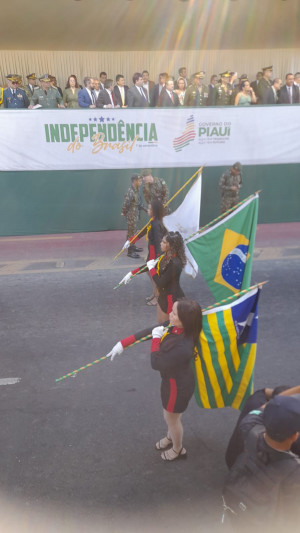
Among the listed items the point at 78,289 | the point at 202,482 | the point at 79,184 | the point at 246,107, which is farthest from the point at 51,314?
the point at 246,107

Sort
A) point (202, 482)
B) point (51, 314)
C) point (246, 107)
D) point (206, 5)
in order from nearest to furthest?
1. point (202, 482)
2. point (51, 314)
3. point (246, 107)
4. point (206, 5)

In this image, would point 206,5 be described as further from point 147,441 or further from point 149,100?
point 147,441

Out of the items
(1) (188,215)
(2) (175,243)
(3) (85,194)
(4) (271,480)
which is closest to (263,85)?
(3) (85,194)

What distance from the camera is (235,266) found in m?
5.29

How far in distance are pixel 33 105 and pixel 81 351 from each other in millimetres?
8161

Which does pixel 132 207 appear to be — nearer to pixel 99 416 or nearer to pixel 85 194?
pixel 85 194

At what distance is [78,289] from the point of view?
27.5 ft

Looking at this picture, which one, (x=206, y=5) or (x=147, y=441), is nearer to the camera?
(x=147, y=441)

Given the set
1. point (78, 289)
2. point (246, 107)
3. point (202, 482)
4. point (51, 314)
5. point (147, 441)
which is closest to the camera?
point (202, 482)

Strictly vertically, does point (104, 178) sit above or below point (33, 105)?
below

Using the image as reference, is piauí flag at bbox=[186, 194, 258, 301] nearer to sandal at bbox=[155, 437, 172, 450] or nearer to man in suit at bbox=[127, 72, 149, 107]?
sandal at bbox=[155, 437, 172, 450]

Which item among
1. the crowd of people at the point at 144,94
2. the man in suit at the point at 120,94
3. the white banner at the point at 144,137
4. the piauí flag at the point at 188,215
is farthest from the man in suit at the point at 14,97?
the piauí flag at the point at 188,215

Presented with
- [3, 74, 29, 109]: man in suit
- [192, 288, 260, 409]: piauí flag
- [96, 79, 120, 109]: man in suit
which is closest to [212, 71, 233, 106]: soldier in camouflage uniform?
[96, 79, 120, 109]: man in suit

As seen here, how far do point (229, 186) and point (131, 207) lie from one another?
267 centimetres
